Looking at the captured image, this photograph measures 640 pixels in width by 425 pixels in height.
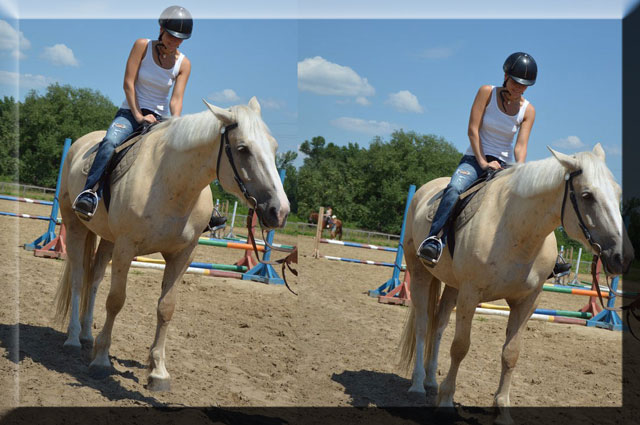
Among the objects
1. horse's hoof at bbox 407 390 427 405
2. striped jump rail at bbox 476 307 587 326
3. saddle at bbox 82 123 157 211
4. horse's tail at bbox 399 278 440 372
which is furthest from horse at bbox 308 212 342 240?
saddle at bbox 82 123 157 211

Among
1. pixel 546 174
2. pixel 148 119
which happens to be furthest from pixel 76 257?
pixel 546 174

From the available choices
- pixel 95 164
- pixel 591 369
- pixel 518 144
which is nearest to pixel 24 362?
pixel 95 164

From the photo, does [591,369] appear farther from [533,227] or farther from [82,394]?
[82,394]

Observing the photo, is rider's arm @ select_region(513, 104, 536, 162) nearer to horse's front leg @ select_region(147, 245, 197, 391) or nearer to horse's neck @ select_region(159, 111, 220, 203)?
horse's neck @ select_region(159, 111, 220, 203)

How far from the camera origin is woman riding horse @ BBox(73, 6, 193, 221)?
4223 millimetres

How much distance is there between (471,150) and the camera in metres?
4.68

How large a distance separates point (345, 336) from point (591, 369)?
2.80 meters

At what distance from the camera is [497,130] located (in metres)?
4.56

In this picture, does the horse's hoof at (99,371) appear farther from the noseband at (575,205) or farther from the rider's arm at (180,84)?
the noseband at (575,205)

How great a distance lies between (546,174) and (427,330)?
188cm

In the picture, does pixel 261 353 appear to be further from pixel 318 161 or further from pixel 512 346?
pixel 318 161

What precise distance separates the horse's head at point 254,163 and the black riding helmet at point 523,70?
1903 millimetres

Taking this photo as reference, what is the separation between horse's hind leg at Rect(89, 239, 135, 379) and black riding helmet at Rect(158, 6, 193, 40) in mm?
1565

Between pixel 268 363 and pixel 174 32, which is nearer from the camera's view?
pixel 174 32
